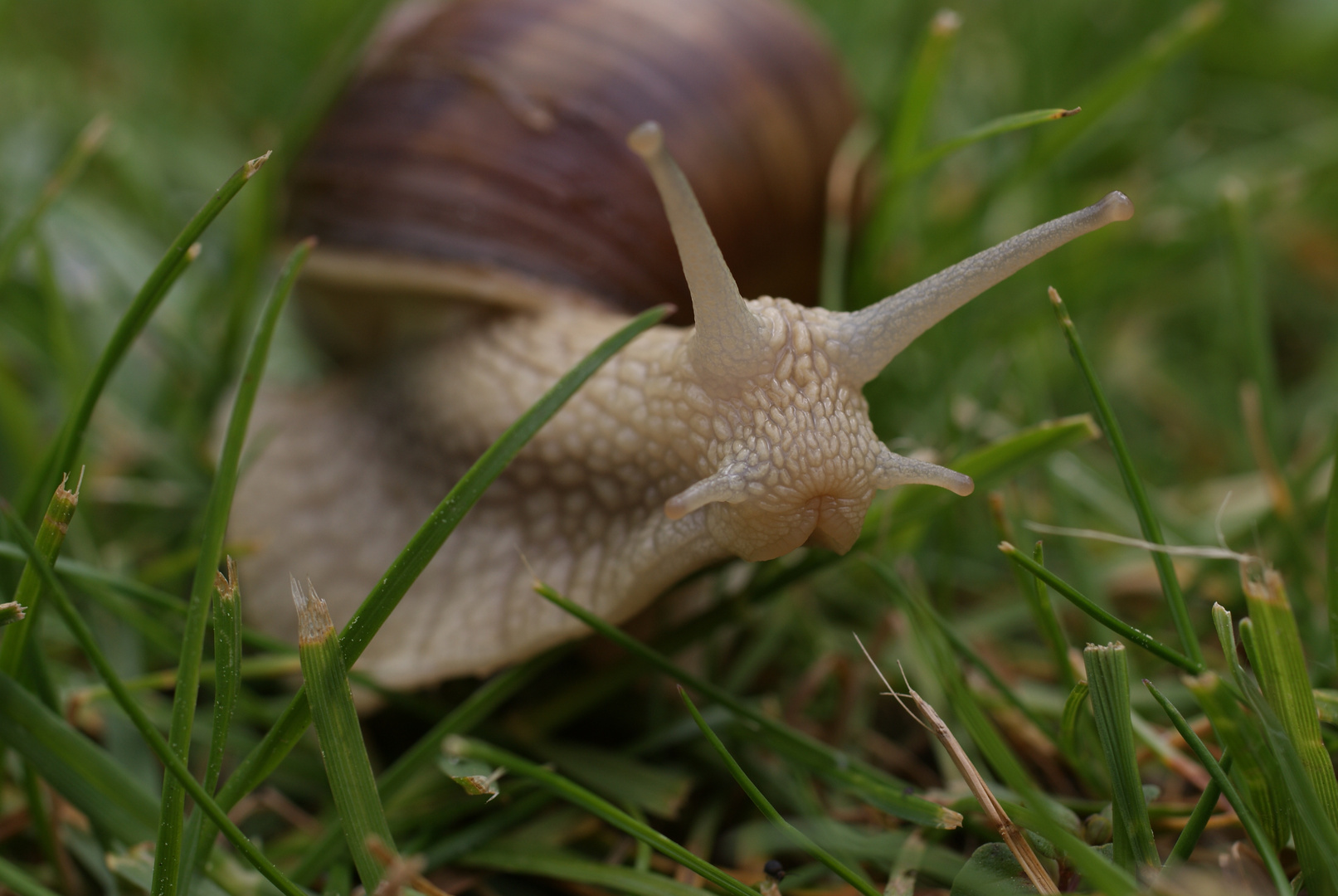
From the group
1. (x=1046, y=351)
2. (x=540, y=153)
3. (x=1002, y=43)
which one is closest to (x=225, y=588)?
(x=540, y=153)

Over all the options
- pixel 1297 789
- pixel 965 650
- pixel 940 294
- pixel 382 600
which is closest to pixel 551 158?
pixel 940 294

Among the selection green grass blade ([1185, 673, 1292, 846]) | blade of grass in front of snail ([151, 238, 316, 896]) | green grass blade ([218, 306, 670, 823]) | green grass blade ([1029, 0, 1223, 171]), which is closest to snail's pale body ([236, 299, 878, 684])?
green grass blade ([218, 306, 670, 823])

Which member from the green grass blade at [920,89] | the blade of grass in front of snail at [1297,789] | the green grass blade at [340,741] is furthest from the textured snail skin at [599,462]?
the green grass blade at [920,89]

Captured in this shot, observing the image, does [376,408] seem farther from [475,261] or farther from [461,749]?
[461,749]

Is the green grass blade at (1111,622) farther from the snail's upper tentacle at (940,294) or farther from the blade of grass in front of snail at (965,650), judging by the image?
the snail's upper tentacle at (940,294)

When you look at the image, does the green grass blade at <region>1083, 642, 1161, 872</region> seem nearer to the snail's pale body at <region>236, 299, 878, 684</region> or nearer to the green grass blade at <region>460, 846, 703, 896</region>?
the snail's pale body at <region>236, 299, 878, 684</region>

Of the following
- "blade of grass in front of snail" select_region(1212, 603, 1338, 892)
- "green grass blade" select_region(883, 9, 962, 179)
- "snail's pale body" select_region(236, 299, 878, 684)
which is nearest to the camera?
"blade of grass in front of snail" select_region(1212, 603, 1338, 892)
